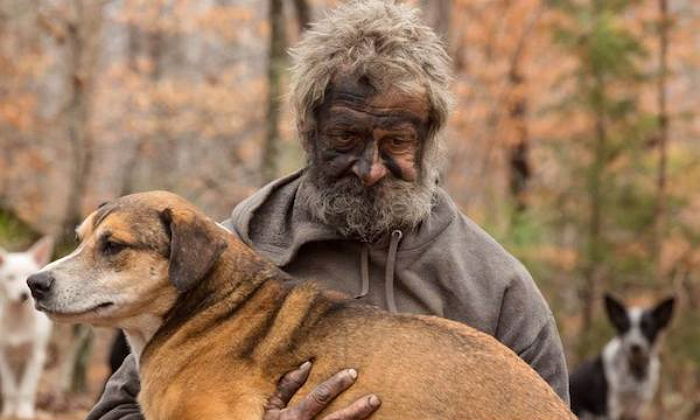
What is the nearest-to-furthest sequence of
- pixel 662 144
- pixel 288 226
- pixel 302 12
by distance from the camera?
pixel 288 226
pixel 302 12
pixel 662 144

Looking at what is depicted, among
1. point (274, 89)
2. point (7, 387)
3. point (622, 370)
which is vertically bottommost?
point (622, 370)

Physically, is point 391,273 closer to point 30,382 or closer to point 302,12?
point 30,382

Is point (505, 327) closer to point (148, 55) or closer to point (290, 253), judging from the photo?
point (290, 253)

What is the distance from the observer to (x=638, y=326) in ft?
51.6

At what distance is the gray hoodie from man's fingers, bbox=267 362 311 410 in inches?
27.5

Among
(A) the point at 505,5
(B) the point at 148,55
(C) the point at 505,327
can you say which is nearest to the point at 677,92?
(A) the point at 505,5

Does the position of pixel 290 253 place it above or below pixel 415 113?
below

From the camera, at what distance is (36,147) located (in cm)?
2567

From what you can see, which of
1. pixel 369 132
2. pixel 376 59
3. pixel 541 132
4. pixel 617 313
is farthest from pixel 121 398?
pixel 541 132

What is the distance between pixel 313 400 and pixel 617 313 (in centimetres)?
1247

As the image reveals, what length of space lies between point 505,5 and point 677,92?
17.2 feet

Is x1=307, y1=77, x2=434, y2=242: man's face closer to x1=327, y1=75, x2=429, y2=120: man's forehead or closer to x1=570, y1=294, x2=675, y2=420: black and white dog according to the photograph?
x1=327, y1=75, x2=429, y2=120: man's forehead

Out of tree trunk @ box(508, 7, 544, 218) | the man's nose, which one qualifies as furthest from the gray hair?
tree trunk @ box(508, 7, 544, 218)

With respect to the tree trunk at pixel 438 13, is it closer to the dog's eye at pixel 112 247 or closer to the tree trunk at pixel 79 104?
the tree trunk at pixel 79 104
